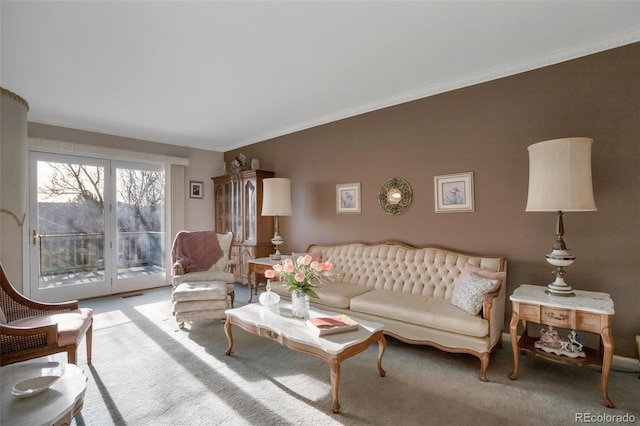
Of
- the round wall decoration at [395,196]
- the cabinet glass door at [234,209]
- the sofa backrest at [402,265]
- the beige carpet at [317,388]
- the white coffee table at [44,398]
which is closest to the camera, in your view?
the white coffee table at [44,398]

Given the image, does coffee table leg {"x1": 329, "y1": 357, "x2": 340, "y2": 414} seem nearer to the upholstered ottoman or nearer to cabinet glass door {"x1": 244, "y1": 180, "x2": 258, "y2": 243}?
the upholstered ottoman

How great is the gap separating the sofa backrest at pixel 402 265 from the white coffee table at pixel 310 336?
1156 millimetres

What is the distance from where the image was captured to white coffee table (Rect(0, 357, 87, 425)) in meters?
1.26

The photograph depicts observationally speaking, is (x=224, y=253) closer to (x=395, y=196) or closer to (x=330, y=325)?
(x=395, y=196)

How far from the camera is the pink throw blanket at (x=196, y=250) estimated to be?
14.0 ft

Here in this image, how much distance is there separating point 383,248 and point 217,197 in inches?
152

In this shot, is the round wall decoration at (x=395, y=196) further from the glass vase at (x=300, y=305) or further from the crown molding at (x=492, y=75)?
the glass vase at (x=300, y=305)

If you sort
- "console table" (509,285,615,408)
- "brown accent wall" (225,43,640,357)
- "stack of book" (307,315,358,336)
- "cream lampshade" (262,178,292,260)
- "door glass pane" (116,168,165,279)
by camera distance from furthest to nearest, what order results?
"door glass pane" (116,168,165,279), "cream lampshade" (262,178,292,260), "brown accent wall" (225,43,640,357), "stack of book" (307,315,358,336), "console table" (509,285,615,408)

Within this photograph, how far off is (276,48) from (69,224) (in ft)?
14.3

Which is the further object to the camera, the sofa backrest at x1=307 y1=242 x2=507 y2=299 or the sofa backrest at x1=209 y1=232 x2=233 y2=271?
the sofa backrest at x1=209 y1=232 x2=233 y2=271

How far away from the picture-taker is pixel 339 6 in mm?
2174

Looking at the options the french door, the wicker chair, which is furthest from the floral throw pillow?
the french door

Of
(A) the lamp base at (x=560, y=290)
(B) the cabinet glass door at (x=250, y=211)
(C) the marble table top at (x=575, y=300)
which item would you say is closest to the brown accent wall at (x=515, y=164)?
(C) the marble table top at (x=575, y=300)

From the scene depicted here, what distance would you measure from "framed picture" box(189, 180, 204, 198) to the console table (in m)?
5.61
